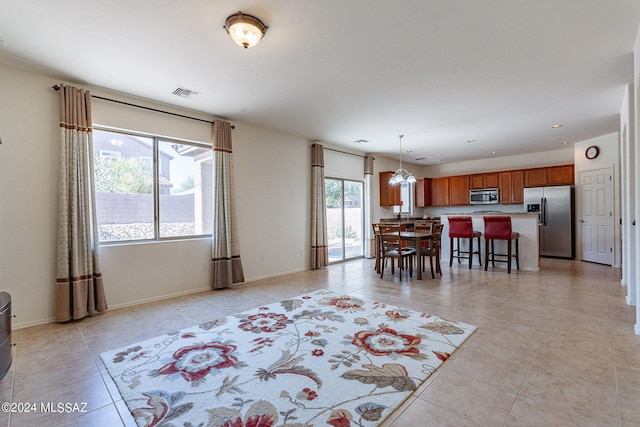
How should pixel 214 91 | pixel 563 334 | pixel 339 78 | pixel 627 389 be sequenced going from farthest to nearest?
pixel 214 91 < pixel 339 78 < pixel 563 334 < pixel 627 389

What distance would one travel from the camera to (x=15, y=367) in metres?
2.27

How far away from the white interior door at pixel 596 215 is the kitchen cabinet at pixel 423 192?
12.1 ft

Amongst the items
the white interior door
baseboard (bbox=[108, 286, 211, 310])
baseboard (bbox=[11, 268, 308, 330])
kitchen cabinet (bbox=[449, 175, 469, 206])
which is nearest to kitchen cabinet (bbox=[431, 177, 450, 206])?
kitchen cabinet (bbox=[449, 175, 469, 206])

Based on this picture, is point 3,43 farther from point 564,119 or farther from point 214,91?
point 564,119

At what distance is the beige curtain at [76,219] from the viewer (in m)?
3.22

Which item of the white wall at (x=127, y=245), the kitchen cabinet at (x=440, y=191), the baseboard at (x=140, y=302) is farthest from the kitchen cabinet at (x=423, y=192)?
the baseboard at (x=140, y=302)

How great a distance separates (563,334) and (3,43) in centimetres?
582

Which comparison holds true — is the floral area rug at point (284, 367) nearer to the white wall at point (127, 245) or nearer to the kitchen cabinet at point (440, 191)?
the white wall at point (127, 245)

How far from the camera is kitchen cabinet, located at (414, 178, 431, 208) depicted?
9211mm

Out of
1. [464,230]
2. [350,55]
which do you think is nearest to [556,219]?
[464,230]

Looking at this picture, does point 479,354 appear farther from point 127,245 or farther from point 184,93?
point 184,93

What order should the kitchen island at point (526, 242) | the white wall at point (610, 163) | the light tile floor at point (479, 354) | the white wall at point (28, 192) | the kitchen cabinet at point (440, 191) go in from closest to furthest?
the light tile floor at point (479, 354), the white wall at point (28, 192), the kitchen island at point (526, 242), the white wall at point (610, 163), the kitchen cabinet at point (440, 191)

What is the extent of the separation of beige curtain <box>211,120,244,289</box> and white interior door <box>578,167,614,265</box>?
747 cm

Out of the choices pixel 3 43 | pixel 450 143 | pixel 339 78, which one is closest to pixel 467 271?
pixel 450 143
